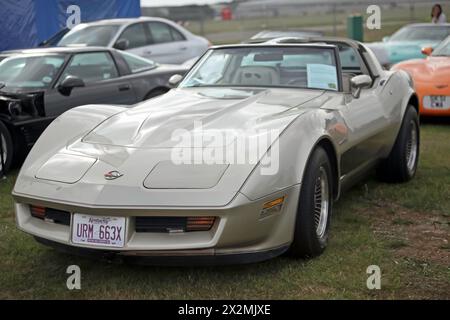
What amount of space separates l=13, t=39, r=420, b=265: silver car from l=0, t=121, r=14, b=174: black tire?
5.49 ft

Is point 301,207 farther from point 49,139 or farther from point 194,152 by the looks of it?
point 49,139

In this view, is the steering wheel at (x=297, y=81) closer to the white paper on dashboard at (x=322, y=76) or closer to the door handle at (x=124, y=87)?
the white paper on dashboard at (x=322, y=76)

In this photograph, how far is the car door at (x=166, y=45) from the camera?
1158cm

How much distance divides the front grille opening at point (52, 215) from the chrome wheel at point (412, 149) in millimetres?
3356

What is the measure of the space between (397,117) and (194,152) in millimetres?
2505

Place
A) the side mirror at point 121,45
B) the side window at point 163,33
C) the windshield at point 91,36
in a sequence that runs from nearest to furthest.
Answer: the side mirror at point 121,45, the windshield at point 91,36, the side window at point 163,33

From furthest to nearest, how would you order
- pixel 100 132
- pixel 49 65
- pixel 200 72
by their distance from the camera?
pixel 49 65
pixel 200 72
pixel 100 132

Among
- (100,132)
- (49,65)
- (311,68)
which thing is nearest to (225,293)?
(100,132)

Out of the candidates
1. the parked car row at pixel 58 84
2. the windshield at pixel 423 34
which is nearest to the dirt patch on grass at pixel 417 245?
the parked car row at pixel 58 84

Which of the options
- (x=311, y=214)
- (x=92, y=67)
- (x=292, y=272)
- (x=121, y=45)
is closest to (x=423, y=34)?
(x=121, y=45)

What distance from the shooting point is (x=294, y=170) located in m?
3.50

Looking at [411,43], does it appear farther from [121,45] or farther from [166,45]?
[121,45]

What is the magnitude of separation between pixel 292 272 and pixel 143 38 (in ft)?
28.2

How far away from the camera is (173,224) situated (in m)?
3.26
